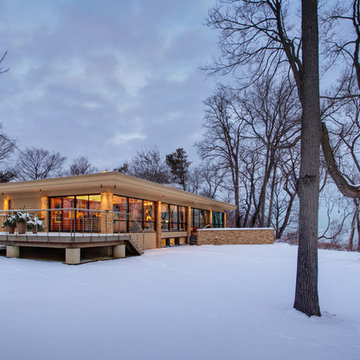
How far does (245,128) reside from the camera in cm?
2531

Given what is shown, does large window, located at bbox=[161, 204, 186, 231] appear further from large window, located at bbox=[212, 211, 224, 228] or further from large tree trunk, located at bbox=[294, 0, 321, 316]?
large tree trunk, located at bbox=[294, 0, 321, 316]

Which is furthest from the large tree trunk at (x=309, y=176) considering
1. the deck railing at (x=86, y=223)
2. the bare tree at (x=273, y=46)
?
the deck railing at (x=86, y=223)

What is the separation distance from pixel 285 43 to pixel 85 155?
34.0 meters

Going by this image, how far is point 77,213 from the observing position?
44.4ft

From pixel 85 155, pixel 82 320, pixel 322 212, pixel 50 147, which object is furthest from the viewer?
pixel 85 155

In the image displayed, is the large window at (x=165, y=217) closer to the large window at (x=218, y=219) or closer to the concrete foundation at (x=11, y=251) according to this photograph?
the large window at (x=218, y=219)

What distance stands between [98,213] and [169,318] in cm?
913

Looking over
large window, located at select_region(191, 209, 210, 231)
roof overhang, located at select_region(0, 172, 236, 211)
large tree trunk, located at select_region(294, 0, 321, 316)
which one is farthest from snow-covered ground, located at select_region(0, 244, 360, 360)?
large window, located at select_region(191, 209, 210, 231)

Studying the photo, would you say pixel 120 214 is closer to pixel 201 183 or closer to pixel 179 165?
pixel 179 165

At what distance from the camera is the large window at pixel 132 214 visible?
1304 centimetres

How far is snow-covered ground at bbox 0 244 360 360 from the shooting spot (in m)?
3.14

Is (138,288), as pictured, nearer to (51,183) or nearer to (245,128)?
(51,183)

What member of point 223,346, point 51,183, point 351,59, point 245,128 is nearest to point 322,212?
point 245,128

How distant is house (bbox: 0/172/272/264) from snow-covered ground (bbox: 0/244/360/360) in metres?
2.32
